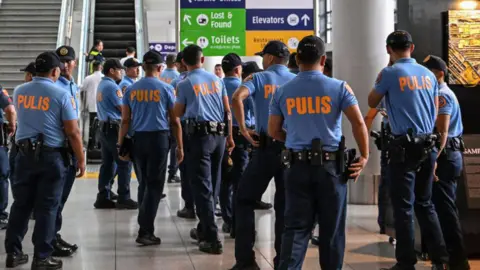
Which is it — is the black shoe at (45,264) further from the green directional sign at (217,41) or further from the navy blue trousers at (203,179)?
the green directional sign at (217,41)

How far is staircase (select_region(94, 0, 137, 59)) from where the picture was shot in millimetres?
18625

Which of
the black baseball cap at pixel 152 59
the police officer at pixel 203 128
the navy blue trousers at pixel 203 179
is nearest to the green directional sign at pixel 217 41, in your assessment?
the black baseball cap at pixel 152 59

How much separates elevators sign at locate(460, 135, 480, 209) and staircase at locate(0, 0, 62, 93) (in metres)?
11.9

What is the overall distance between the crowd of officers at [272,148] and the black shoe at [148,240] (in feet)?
0.04

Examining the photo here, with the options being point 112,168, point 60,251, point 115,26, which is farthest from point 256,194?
point 115,26

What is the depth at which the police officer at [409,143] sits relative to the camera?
5.25 metres

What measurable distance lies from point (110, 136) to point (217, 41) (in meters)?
2.00

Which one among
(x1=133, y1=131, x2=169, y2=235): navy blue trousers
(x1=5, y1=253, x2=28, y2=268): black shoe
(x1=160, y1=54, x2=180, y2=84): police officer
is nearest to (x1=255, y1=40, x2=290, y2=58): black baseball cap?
(x1=133, y1=131, x2=169, y2=235): navy blue trousers

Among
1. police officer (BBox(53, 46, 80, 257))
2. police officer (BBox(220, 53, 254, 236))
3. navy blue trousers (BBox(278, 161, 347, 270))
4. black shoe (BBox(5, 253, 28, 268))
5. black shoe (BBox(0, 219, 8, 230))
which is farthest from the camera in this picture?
black shoe (BBox(0, 219, 8, 230))

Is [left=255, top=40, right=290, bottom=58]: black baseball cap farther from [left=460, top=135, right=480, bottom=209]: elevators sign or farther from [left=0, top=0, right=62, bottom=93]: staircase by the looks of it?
[left=0, top=0, right=62, bottom=93]: staircase

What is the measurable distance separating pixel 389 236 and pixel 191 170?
2.10 meters

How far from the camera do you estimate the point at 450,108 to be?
561 cm

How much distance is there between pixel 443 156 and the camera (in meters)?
5.63

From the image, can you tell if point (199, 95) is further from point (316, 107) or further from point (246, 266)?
point (316, 107)
